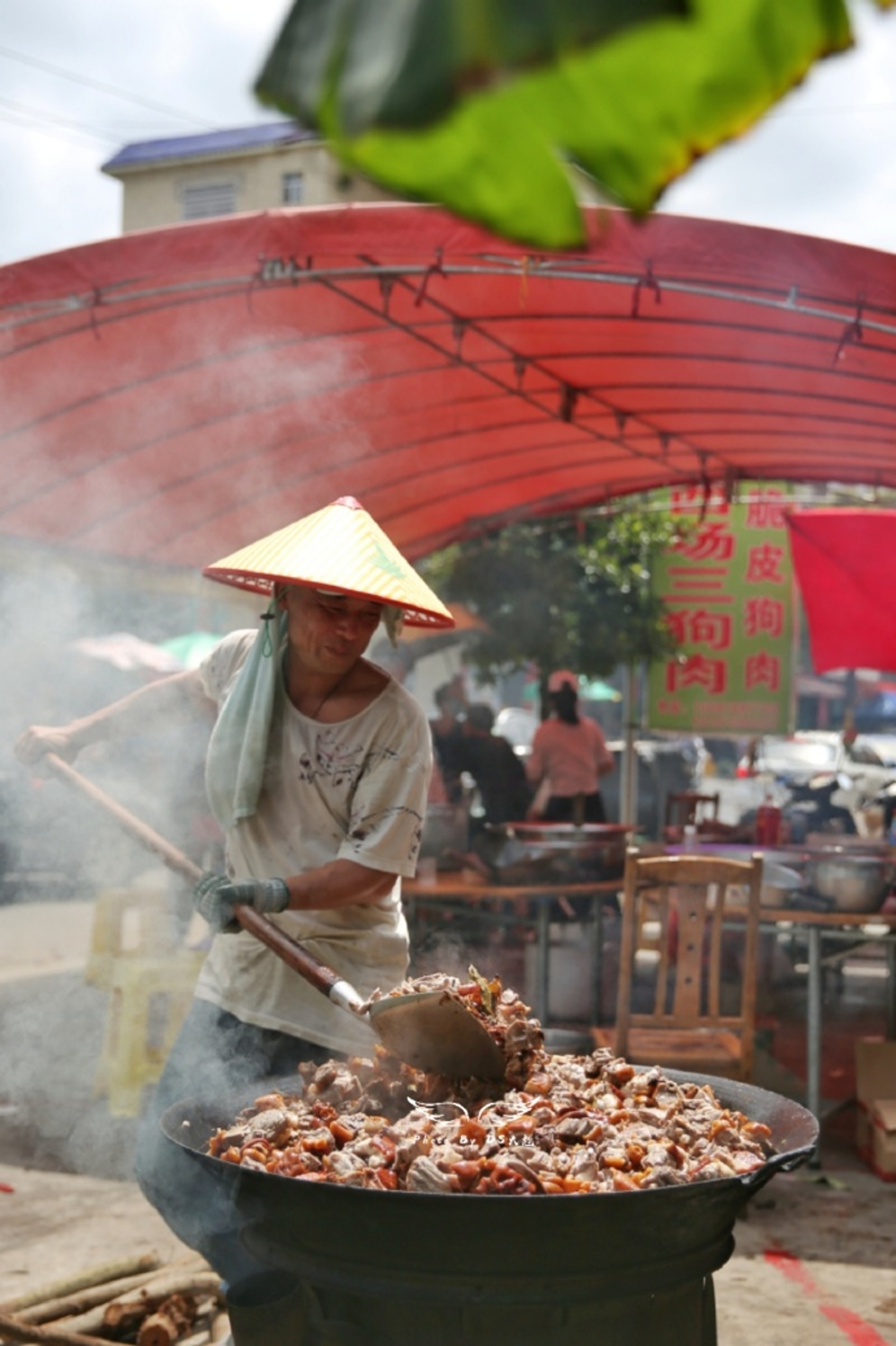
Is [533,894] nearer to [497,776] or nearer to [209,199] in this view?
[497,776]

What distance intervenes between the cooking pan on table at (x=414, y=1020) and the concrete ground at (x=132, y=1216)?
1.96 metres

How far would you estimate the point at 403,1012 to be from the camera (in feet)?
8.18

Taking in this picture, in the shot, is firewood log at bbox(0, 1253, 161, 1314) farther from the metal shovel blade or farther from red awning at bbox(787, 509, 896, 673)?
red awning at bbox(787, 509, 896, 673)

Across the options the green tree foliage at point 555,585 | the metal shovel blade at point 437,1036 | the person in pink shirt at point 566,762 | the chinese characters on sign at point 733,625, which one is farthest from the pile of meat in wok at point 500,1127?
the green tree foliage at point 555,585

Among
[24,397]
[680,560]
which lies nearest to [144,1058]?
[24,397]

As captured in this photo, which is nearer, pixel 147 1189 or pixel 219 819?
pixel 147 1189

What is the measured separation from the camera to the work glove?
2789 mm

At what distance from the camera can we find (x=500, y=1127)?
2455 millimetres

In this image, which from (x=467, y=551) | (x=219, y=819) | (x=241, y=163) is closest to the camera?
(x=219, y=819)

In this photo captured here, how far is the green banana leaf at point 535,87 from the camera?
50cm

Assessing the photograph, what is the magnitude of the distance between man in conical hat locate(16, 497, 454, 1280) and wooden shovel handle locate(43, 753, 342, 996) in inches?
4.9

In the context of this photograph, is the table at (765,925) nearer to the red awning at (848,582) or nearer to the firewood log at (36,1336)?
the firewood log at (36,1336)

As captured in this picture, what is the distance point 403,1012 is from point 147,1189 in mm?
940

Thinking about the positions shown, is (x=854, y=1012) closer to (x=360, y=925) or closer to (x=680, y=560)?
(x=680, y=560)
